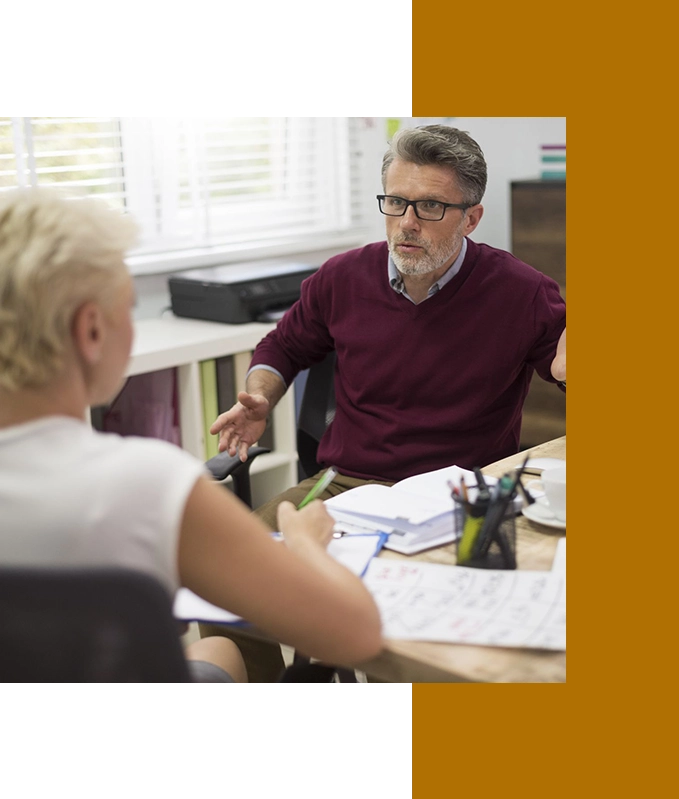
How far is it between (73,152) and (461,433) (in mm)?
1768

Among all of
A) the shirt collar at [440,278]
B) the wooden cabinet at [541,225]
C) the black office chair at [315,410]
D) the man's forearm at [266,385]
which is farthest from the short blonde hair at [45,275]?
the wooden cabinet at [541,225]

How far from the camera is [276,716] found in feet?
3.65

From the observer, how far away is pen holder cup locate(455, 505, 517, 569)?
1.25m

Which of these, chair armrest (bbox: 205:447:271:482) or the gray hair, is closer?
the gray hair

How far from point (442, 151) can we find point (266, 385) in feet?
2.26

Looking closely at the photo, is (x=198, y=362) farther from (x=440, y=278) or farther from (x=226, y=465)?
(x=440, y=278)

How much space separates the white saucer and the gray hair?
790 mm

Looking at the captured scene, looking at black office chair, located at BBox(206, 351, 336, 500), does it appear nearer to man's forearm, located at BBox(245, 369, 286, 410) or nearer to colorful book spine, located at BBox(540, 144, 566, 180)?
man's forearm, located at BBox(245, 369, 286, 410)

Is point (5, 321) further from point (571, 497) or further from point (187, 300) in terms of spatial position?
point (187, 300)

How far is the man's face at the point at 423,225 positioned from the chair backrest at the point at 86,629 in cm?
128

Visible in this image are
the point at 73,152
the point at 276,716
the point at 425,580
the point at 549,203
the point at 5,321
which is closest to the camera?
the point at 5,321

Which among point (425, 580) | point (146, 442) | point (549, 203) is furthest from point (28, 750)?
point (549, 203)

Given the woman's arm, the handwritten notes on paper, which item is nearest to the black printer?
the handwritten notes on paper

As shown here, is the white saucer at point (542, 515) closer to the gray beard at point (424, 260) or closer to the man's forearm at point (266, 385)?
the gray beard at point (424, 260)
